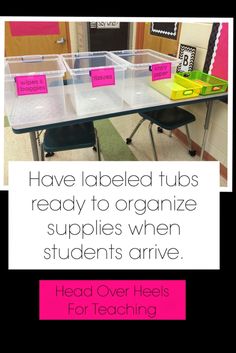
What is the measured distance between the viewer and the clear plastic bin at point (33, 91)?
1230 mm

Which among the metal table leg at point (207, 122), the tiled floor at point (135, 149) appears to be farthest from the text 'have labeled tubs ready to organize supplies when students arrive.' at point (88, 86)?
the tiled floor at point (135, 149)

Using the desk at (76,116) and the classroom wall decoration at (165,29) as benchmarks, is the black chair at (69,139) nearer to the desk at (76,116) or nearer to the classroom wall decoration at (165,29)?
the desk at (76,116)

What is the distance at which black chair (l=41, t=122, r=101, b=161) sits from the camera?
5.04 feet

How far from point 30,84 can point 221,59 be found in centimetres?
129

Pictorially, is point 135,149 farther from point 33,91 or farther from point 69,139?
point 33,91

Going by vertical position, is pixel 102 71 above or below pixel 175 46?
below

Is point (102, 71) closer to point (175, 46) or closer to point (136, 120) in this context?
point (175, 46)

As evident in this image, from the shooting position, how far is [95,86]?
53.9 inches

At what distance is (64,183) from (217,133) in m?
1.51

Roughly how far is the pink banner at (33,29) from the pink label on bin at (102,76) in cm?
216

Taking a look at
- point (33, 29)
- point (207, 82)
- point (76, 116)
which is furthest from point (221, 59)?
point (33, 29)

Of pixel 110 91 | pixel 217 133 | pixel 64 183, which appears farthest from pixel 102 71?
pixel 217 133

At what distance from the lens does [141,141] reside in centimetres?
243

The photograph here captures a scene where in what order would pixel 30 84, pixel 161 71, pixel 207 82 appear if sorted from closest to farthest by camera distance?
pixel 30 84 < pixel 161 71 < pixel 207 82
